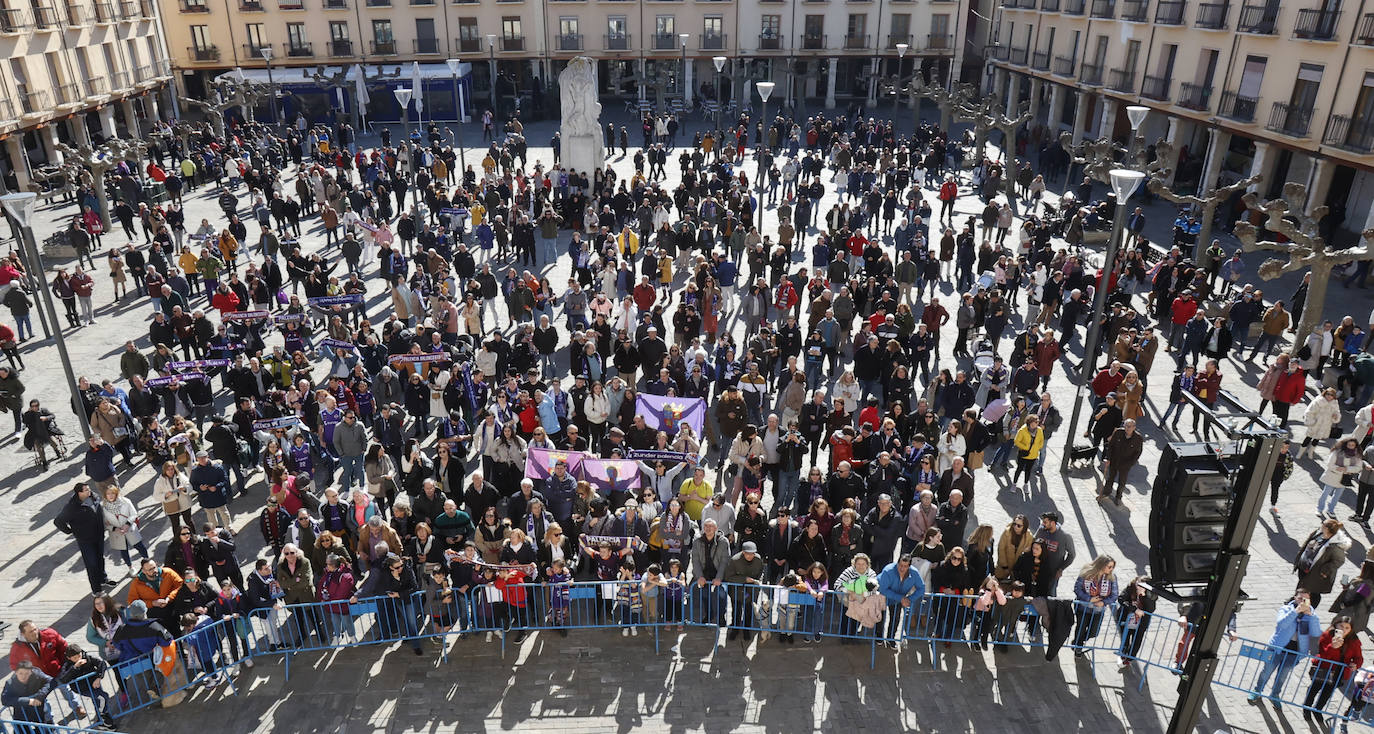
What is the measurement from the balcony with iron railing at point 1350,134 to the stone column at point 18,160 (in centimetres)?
3997

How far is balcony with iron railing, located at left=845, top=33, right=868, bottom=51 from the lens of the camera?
167 feet

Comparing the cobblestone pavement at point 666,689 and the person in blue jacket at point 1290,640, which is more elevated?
the person in blue jacket at point 1290,640

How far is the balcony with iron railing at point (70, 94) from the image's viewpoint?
3447 centimetres

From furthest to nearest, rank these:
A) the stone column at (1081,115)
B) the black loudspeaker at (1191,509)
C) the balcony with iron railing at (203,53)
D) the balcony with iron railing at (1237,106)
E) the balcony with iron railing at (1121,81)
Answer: the balcony with iron railing at (203,53), the stone column at (1081,115), the balcony with iron railing at (1121,81), the balcony with iron railing at (1237,106), the black loudspeaker at (1191,509)

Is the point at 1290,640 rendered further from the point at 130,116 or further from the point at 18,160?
the point at 130,116

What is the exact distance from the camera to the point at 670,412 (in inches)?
497

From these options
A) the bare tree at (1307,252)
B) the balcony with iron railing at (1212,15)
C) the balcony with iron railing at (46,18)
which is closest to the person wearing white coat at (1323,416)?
the bare tree at (1307,252)

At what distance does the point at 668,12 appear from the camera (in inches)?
1945

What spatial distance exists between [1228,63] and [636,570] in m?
28.8

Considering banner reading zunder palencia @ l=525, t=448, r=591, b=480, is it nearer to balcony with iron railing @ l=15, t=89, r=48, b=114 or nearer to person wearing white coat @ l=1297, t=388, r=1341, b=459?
person wearing white coat @ l=1297, t=388, r=1341, b=459

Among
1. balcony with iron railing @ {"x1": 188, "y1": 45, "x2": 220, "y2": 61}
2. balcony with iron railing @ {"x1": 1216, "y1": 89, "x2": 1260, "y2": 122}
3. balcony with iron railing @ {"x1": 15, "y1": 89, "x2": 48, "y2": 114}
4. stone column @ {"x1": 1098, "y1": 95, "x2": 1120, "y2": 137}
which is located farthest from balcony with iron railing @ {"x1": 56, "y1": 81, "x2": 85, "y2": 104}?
balcony with iron railing @ {"x1": 1216, "y1": 89, "x2": 1260, "y2": 122}

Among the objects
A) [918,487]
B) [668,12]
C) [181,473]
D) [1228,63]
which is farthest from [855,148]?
[181,473]

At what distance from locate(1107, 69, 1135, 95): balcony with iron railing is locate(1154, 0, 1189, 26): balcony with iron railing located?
9.01ft

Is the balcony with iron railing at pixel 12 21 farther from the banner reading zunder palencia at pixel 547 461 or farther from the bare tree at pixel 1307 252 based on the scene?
the bare tree at pixel 1307 252
